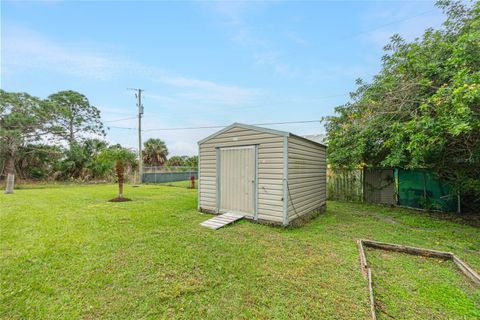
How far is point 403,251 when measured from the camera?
3537mm

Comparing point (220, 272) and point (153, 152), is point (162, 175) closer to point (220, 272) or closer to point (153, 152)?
point (153, 152)

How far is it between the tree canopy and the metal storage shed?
66.9 inches

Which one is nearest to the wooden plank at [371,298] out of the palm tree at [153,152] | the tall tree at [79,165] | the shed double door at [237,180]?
the shed double door at [237,180]

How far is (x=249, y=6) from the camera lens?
287 inches

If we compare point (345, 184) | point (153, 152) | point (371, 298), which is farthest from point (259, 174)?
point (153, 152)

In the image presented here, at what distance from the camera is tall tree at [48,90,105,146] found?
54.3 ft

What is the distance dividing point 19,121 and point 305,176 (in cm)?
1773

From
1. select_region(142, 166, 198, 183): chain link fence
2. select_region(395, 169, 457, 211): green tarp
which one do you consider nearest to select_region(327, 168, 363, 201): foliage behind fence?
select_region(395, 169, 457, 211): green tarp

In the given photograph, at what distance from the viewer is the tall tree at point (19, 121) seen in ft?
42.7

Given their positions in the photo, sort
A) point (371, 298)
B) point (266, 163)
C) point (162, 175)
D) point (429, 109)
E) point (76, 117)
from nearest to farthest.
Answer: point (371, 298) < point (429, 109) < point (266, 163) < point (162, 175) < point (76, 117)

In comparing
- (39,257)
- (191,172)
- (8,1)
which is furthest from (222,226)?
(191,172)

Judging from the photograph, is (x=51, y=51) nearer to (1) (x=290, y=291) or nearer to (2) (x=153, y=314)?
(2) (x=153, y=314)

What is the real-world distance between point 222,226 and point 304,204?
87.9 inches

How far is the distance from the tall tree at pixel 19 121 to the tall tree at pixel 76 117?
1297 mm
